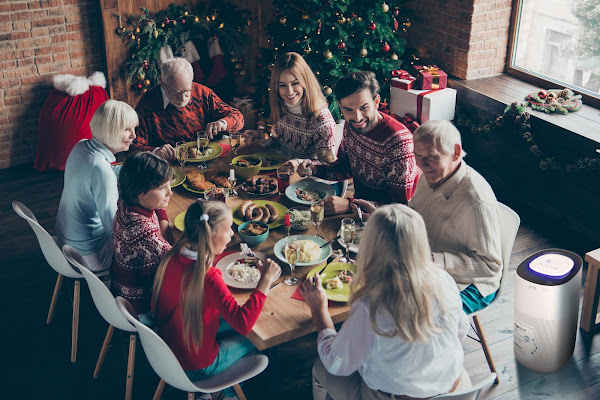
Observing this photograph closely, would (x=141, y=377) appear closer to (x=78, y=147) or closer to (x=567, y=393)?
(x=78, y=147)

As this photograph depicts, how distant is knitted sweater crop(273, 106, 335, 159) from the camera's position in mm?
3764

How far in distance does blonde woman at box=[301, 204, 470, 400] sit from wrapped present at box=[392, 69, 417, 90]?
3.47m

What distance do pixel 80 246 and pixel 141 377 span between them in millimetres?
746

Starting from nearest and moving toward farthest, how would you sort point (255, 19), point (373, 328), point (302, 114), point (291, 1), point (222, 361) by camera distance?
point (373, 328)
point (222, 361)
point (302, 114)
point (291, 1)
point (255, 19)

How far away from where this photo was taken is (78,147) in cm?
314

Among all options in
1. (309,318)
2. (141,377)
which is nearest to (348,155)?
(309,318)

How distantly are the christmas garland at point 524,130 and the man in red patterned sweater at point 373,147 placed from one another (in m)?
1.70

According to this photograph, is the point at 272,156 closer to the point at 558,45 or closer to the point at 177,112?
the point at 177,112

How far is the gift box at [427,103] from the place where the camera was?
5285 millimetres

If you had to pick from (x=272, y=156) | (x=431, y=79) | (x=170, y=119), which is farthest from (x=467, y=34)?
(x=170, y=119)

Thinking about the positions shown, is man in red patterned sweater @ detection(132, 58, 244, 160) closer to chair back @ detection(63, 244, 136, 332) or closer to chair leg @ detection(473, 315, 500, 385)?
chair back @ detection(63, 244, 136, 332)

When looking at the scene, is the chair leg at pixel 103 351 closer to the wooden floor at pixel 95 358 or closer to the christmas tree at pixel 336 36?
the wooden floor at pixel 95 358

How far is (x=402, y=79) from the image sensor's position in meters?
5.47

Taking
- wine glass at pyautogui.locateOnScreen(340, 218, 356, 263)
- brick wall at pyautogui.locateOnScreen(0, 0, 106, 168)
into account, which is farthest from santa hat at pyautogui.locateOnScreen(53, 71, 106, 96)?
wine glass at pyautogui.locateOnScreen(340, 218, 356, 263)
